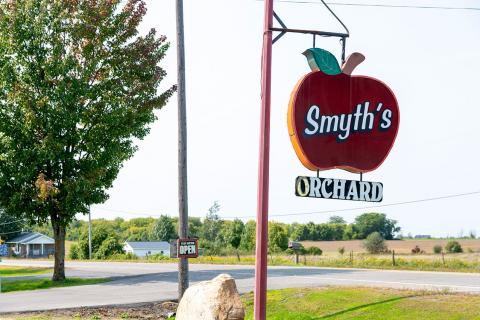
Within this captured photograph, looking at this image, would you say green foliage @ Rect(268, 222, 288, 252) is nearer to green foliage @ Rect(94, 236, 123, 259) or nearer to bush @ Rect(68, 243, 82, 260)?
green foliage @ Rect(94, 236, 123, 259)

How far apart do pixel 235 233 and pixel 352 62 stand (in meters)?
75.8

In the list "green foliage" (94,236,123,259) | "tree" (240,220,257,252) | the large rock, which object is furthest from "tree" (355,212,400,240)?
the large rock

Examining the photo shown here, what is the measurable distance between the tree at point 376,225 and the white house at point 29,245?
52.6 m

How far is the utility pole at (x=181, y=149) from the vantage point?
54.8 ft

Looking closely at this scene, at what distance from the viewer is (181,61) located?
17.0 m

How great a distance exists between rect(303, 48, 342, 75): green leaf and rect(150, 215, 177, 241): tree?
98.0 metres

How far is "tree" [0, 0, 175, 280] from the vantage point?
26.8 m

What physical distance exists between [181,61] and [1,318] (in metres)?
8.04

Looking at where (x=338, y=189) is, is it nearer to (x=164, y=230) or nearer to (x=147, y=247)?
(x=147, y=247)

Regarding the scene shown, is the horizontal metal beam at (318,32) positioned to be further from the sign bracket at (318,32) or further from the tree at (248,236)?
the tree at (248,236)

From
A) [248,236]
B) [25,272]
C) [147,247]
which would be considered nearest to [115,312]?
[25,272]

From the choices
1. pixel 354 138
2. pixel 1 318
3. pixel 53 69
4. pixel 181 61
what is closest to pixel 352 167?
pixel 354 138

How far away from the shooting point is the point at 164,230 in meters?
112

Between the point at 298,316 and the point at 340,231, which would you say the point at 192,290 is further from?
the point at 340,231
